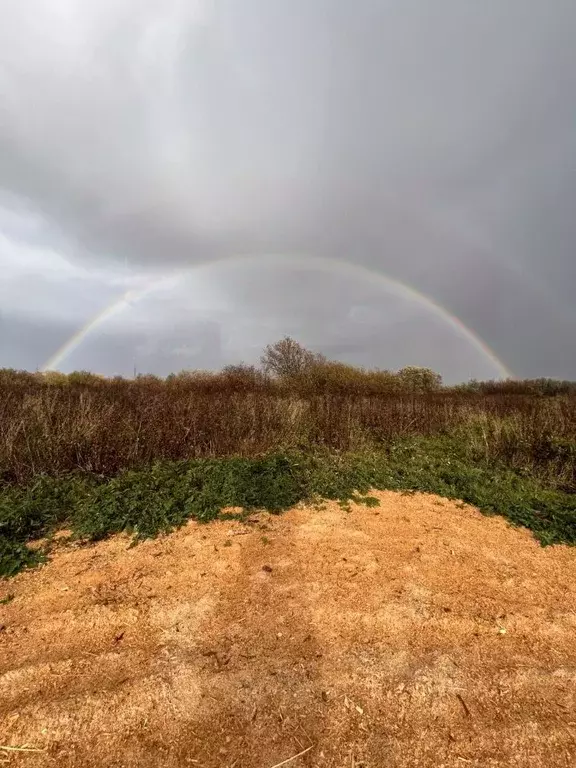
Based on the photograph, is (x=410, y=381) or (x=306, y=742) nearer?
(x=306, y=742)

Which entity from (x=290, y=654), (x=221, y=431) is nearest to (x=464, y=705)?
(x=290, y=654)

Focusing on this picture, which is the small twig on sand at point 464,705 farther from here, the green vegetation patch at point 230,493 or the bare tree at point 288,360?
the bare tree at point 288,360

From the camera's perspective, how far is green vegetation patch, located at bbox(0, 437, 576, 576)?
592cm

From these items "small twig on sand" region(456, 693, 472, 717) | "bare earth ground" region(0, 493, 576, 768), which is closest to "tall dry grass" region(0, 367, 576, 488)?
"bare earth ground" region(0, 493, 576, 768)

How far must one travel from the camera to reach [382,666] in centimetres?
352

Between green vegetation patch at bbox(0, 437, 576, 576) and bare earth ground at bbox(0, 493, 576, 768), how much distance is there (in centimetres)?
54

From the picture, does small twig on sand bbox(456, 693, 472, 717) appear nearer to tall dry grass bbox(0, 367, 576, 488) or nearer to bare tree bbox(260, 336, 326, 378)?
tall dry grass bbox(0, 367, 576, 488)

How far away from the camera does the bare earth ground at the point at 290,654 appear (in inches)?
111

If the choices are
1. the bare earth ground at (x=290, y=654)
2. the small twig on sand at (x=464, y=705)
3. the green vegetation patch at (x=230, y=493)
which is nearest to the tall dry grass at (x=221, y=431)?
the green vegetation patch at (x=230, y=493)

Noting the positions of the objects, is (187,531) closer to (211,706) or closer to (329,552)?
(329,552)

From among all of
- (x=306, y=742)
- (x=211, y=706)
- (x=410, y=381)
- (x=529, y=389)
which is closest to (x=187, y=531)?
(x=211, y=706)

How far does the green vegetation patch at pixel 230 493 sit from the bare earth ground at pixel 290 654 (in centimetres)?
54

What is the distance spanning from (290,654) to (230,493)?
3.56m

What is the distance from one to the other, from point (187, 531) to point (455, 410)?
14.8m
